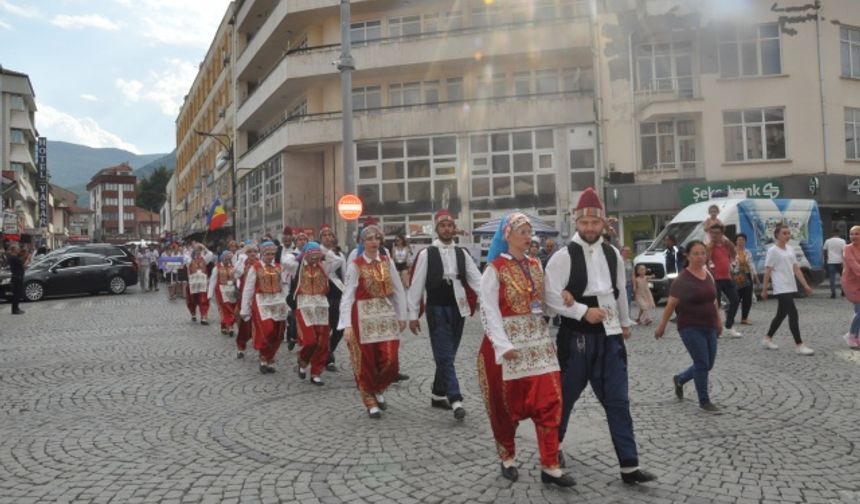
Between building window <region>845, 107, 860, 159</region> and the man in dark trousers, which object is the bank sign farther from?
the man in dark trousers

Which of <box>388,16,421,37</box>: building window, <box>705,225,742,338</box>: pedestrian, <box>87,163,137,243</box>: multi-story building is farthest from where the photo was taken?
<box>87,163,137,243</box>: multi-story building

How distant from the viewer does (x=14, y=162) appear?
5800 centimetres

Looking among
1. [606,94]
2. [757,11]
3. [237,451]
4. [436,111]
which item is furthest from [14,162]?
[237,451]

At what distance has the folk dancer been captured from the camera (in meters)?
12.6

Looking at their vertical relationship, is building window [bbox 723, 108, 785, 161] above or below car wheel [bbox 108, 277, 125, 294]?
above

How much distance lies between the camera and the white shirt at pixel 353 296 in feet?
21.1

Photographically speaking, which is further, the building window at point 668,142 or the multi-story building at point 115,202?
the multi-story building at point 115,202

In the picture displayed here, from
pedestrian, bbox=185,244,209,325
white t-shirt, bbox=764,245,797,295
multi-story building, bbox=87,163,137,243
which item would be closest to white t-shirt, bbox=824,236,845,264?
white t-shirt, bbox=764,245,797,295

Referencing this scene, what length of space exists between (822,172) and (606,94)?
8.37m

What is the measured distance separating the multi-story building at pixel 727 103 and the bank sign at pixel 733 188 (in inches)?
1.5

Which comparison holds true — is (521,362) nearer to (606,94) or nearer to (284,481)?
(284,481)

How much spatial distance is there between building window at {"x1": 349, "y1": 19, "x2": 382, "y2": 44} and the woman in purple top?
26743 millimetres

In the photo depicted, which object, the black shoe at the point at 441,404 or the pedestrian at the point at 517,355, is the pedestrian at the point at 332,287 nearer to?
the black shoe at the point at 441,404

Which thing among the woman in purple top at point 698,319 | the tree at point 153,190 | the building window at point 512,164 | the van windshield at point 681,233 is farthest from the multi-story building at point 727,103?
the tree at point 153,190
